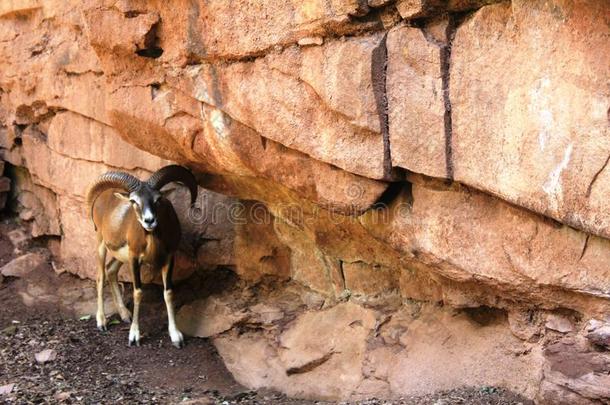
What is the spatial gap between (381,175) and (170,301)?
3455mm

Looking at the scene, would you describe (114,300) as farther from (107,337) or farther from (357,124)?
(357,124)

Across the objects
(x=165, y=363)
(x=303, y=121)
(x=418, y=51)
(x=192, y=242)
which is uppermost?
(x=418, y=51)

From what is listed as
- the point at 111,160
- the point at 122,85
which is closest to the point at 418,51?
the point at 122,85

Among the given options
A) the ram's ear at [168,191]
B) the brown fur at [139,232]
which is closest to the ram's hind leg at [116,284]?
the brown fur at [139,232]

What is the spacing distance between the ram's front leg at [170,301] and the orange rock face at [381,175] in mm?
307

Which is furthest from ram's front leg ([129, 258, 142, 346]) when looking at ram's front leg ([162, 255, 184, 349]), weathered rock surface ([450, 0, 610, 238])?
Answer: weathered rock surface ([450, 0, 610, 238])

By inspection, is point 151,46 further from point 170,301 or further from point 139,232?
point 170,301

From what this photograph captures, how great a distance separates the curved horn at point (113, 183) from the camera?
7.39 meters

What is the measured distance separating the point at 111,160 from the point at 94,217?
68 cm

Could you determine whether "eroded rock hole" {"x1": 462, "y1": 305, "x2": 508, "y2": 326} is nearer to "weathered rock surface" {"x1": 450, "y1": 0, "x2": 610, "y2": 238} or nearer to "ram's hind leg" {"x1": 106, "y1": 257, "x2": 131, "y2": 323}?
"weathered rock surface" {"x1": 450, "y1": 0, "x2": 610, "y2": 238}

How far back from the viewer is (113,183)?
7578mm

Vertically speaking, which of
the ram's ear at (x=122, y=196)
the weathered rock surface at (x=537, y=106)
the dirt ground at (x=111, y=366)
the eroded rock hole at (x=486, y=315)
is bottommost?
the dirt ground at (x=111, y=366)

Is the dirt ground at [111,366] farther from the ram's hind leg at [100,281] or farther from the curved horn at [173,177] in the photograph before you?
the curved horn at [173,177]

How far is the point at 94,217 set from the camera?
8.32 metres
